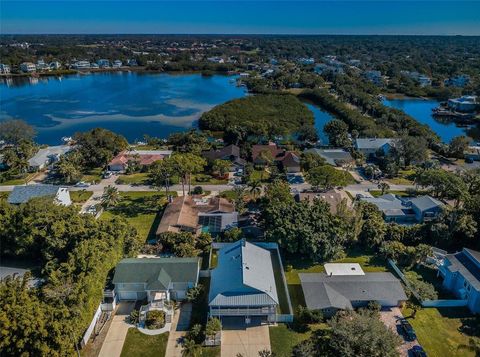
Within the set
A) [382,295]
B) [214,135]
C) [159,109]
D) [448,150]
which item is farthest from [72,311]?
[159,109]

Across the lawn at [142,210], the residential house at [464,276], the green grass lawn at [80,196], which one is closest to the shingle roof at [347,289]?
the residential house at [464,276]

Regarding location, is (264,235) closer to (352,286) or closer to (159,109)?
(352,286)

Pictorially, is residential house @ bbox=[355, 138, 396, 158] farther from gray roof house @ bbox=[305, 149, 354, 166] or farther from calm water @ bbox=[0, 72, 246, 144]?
calm water @ bbox=[0, 72, 246, 144]

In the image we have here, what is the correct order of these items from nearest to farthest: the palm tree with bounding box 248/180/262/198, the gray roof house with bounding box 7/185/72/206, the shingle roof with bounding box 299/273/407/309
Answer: the shingle roof with bounding box 299/273/407/309
the gray roof house with bounding box 7/185/72/206
the palm tree with bounding box 248/180/262/198

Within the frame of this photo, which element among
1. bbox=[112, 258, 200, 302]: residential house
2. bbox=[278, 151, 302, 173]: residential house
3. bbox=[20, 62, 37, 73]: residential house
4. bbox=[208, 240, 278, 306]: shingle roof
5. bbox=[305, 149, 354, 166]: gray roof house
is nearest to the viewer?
bbox=[208, 240, 278, 306]: shingle roof

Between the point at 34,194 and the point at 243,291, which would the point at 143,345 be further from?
the point at 34,194

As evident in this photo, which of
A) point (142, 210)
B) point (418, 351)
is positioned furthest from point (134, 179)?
point (418, 351)

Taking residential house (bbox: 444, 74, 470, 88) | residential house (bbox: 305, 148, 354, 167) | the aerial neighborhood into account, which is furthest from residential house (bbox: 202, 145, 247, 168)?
residential house (bbox: 444, 74, 470, 88)
